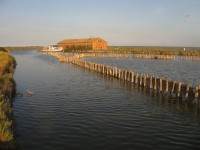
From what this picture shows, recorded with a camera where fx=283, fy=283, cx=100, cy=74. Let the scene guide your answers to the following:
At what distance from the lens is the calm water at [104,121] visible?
13.4 m

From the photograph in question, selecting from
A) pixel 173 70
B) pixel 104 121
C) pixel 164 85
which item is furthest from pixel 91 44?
pixel 104 121

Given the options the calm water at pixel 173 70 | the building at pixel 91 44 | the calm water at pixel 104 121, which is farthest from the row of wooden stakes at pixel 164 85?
the building at pixel 91 44

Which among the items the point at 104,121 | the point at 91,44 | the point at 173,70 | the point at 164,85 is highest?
the point at 91,44

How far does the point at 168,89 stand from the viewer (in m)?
25.3

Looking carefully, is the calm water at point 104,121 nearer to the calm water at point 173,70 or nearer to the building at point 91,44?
the calm water at point 173,70

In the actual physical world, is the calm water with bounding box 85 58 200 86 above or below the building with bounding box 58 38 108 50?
below

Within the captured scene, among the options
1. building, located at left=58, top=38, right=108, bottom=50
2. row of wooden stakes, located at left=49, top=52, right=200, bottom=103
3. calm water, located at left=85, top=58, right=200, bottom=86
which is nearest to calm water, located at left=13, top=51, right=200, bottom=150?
row of wooden stakes, located at left=49, top=52, right=200, bottom=103

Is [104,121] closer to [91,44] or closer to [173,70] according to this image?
[173,70]

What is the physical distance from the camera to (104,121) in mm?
16953

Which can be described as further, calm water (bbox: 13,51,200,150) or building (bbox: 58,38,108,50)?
building (bbox: 58,38,108,50)

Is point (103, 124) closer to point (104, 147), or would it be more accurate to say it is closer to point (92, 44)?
point (104, 147)

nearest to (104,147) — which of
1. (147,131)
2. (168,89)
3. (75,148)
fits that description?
(75,148)

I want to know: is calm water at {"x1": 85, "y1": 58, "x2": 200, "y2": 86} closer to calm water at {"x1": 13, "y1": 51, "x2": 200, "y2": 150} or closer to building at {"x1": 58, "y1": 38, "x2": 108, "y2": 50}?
calm water at {"x1": 13, "y1": 51, "x2": 200, "y2": 150}

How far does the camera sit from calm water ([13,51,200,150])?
13352 mm
